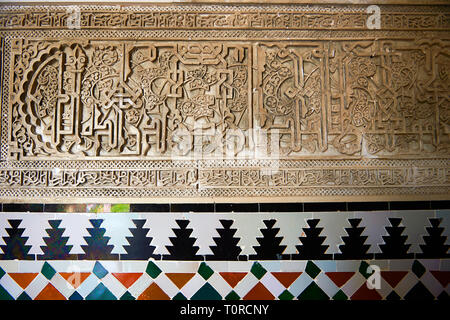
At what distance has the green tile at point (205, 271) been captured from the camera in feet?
7.48

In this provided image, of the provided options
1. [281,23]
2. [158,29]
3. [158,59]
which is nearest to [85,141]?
[158,59]

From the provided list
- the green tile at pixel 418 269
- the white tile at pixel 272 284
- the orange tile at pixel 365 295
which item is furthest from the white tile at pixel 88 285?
the green tile at pixel 418 269

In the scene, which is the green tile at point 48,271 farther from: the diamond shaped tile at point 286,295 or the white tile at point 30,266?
the diamond shaped tile at point 286,295

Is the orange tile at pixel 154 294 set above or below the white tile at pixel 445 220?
below

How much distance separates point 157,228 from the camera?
2320mm

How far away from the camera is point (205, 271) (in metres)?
2.28

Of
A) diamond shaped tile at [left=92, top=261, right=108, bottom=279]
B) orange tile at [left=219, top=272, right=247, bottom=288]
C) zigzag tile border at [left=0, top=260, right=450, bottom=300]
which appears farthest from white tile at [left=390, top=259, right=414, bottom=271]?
diamond shaped tile at [left=92, top=261, right=108, bottom=279]

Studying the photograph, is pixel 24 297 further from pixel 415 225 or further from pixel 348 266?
pixel 415 225

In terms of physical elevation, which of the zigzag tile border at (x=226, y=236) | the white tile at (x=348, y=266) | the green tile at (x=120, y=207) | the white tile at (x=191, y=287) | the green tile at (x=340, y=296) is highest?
the green tile at (x=120, y=207)

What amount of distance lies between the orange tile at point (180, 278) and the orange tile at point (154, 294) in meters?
0.10

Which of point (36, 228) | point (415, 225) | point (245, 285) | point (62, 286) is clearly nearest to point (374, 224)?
point (415, 225)
